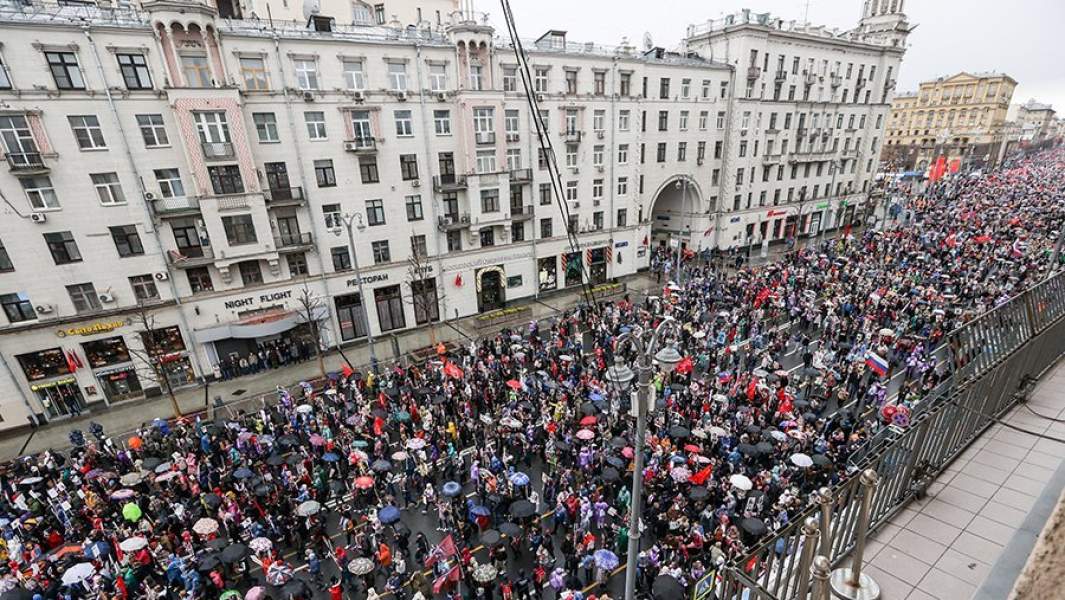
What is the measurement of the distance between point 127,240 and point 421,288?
18.8 metres

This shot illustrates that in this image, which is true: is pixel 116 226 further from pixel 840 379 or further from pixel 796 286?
pixel 796 286

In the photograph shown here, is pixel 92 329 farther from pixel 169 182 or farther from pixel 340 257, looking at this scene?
pixel 340 257

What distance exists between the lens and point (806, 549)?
16.1ft

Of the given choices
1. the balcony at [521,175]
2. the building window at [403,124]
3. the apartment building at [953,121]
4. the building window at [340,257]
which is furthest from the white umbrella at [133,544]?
the apartment building at [953,121]

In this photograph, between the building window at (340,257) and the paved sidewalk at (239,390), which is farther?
the building window at (340,257)

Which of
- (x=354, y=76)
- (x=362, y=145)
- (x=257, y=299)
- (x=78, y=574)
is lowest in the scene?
(x=78, y=574)

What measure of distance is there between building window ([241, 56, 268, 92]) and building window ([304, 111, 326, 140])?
2.95 m

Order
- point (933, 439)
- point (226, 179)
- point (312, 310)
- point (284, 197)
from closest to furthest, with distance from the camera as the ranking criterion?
point (933, 439), point (226, 179), point (284, 197), point (312, 310)

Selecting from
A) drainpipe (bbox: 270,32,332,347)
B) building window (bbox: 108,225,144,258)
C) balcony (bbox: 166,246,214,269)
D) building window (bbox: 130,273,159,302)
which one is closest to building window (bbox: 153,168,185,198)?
building window (bbox: 108,225,144,258)

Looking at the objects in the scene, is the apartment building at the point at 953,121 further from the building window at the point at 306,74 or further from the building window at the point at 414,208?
the building window at the point at 306,74

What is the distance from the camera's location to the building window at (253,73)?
30.2m

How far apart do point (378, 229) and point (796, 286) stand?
33580mm

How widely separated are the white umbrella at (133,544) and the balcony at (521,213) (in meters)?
31.5

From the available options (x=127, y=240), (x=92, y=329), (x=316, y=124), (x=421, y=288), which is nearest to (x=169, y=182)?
(x=127, y=240)
